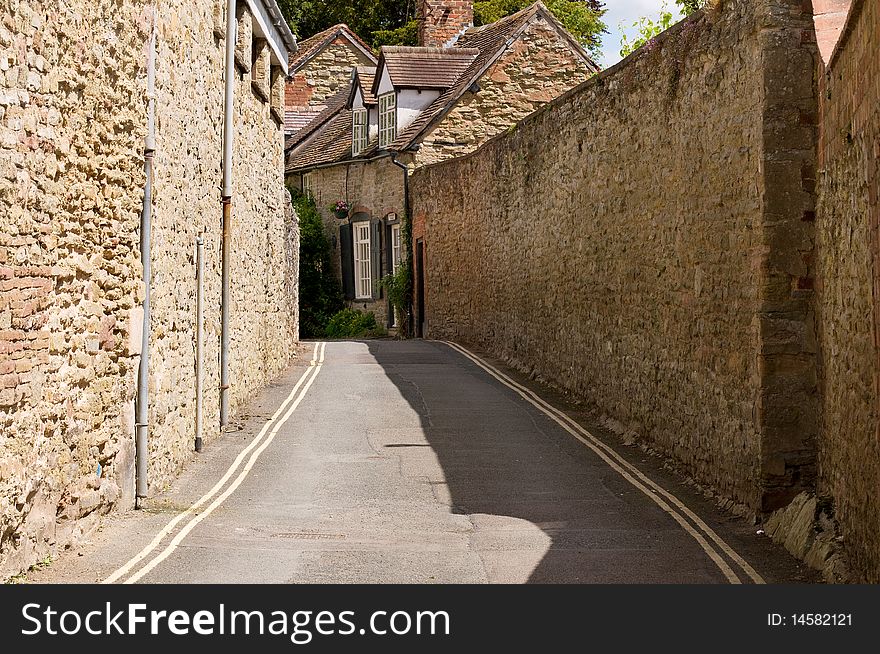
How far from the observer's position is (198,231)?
44.7 feet

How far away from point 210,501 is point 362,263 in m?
23.4

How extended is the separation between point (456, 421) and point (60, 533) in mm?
7392

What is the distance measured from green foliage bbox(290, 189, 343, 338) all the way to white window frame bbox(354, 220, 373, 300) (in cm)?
82

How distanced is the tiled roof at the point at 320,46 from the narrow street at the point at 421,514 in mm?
25651

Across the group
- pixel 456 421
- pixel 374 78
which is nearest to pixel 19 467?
pixel 456 421

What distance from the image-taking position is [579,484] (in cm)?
1146

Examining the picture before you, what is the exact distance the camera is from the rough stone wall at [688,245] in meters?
9.56

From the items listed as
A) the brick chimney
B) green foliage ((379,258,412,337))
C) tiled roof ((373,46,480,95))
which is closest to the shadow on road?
green foliage ((379,258,412,337))

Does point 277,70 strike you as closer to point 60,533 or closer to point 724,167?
point 724,167

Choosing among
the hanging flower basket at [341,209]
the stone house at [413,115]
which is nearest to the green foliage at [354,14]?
the stone house at [413,115]

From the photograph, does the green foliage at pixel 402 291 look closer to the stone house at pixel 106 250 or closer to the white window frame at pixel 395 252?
the white window frame at pixel 395 252

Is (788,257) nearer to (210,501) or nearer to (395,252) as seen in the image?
(210,501)

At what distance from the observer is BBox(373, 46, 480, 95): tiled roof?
103 feet

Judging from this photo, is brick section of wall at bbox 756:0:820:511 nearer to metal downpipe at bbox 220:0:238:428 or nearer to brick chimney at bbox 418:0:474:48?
metal downpipe at bbox 220:0:238:428
